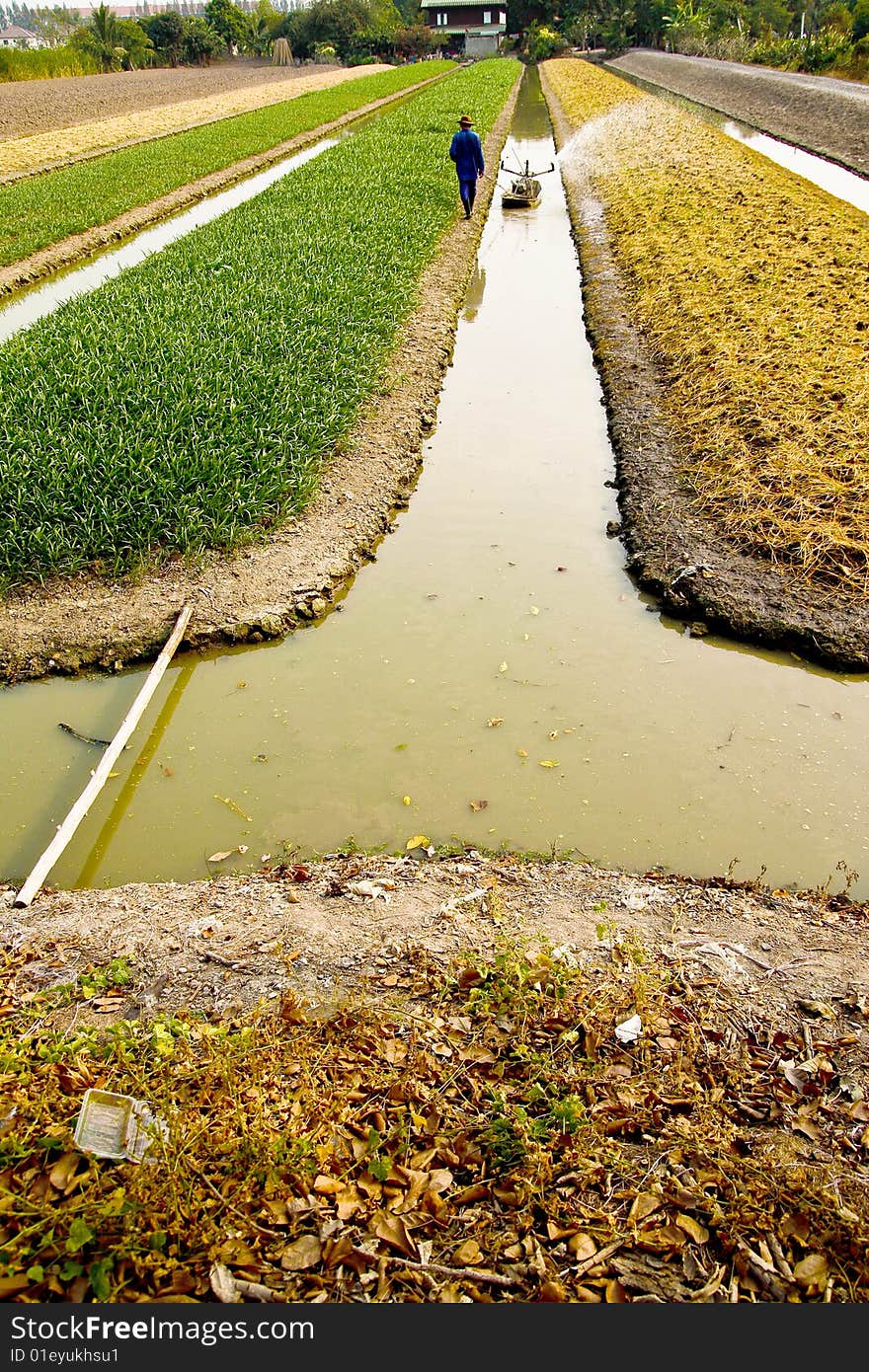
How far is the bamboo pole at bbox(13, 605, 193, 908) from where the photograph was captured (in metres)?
3.63

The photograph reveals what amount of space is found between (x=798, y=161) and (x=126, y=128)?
21.5 metres

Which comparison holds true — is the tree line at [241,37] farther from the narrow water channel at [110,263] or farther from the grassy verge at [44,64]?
the narrow water channel at [110,263]

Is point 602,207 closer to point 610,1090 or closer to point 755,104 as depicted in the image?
point 610,1090

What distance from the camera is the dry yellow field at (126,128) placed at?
22328mm

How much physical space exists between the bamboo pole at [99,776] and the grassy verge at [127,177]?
37.9ft

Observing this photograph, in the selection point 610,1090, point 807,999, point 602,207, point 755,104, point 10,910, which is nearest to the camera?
point 610,1090

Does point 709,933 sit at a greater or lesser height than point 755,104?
lesser

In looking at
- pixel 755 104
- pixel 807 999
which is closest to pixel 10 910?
pixel 807 999

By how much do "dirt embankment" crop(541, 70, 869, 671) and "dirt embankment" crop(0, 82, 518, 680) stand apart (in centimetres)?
199

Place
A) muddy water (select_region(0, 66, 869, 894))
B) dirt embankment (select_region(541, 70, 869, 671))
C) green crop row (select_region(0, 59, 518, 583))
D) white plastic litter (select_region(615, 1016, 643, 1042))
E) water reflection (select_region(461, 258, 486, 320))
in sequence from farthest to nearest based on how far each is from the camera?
water reflection (select_region(461, 258, 486, 320)) < green crop row (select_region(0, 59, 518, 583)) < dirt embankment (select_region(541, 70, 869, 671)) < muddy water (select_region(0, 66, 869, 894)) < white plastic litter (select_region(615, 1016, 643, 1042))

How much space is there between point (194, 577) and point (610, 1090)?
4.28m

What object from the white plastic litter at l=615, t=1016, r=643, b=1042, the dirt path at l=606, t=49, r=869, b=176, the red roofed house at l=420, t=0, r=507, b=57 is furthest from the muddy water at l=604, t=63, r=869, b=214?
the red roofed house at l=420, t=0, r=507, b=57

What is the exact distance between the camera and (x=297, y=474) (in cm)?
666
